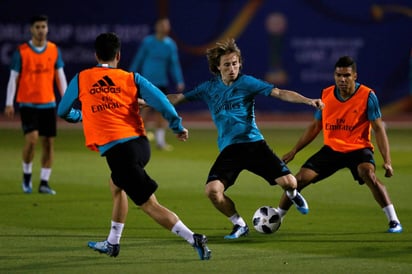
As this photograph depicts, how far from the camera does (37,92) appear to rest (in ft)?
50.4

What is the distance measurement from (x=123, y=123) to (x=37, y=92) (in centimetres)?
592

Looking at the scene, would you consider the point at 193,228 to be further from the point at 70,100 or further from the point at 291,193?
the point at 70,100

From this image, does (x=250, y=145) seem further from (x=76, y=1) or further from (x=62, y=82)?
(x=76, y=1)

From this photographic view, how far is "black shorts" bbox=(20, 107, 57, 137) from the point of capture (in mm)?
15180

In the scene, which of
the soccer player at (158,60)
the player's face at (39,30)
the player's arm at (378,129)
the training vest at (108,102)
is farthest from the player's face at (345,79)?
the soccer player at (158,60)

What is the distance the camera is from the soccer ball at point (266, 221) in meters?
11.3

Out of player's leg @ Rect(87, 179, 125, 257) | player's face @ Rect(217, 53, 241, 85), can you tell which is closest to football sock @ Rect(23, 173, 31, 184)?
player's face @ Rect(217, 53, 241, 85)

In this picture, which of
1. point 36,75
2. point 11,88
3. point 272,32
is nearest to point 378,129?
point 36,75

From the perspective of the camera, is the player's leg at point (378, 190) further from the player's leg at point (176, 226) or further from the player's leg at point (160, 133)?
the player's leg at point (160, 133)

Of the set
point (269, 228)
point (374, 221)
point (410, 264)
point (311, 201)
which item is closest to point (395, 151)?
point (311, 201)

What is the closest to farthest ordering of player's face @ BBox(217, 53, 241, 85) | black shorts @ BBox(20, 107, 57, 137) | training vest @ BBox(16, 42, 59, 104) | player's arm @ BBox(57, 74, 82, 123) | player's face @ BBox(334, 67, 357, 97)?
player's arm @ BBox(57, 74, 82, 123) → player's face @ BBox(217, 53, 241, 85) → player's face @ BBox(334, 67, 357, 97) → black shorts @ BBox(20, 107, 57, 137) → training vest @ BBox(16, 42, 59, 104)

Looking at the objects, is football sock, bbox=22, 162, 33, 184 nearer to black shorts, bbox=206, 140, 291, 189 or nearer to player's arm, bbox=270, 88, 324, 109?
black shorts, bbox=206, 140, 291, 189

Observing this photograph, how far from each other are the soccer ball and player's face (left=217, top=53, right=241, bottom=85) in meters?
1.43

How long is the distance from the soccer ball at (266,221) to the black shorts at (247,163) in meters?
0.43
